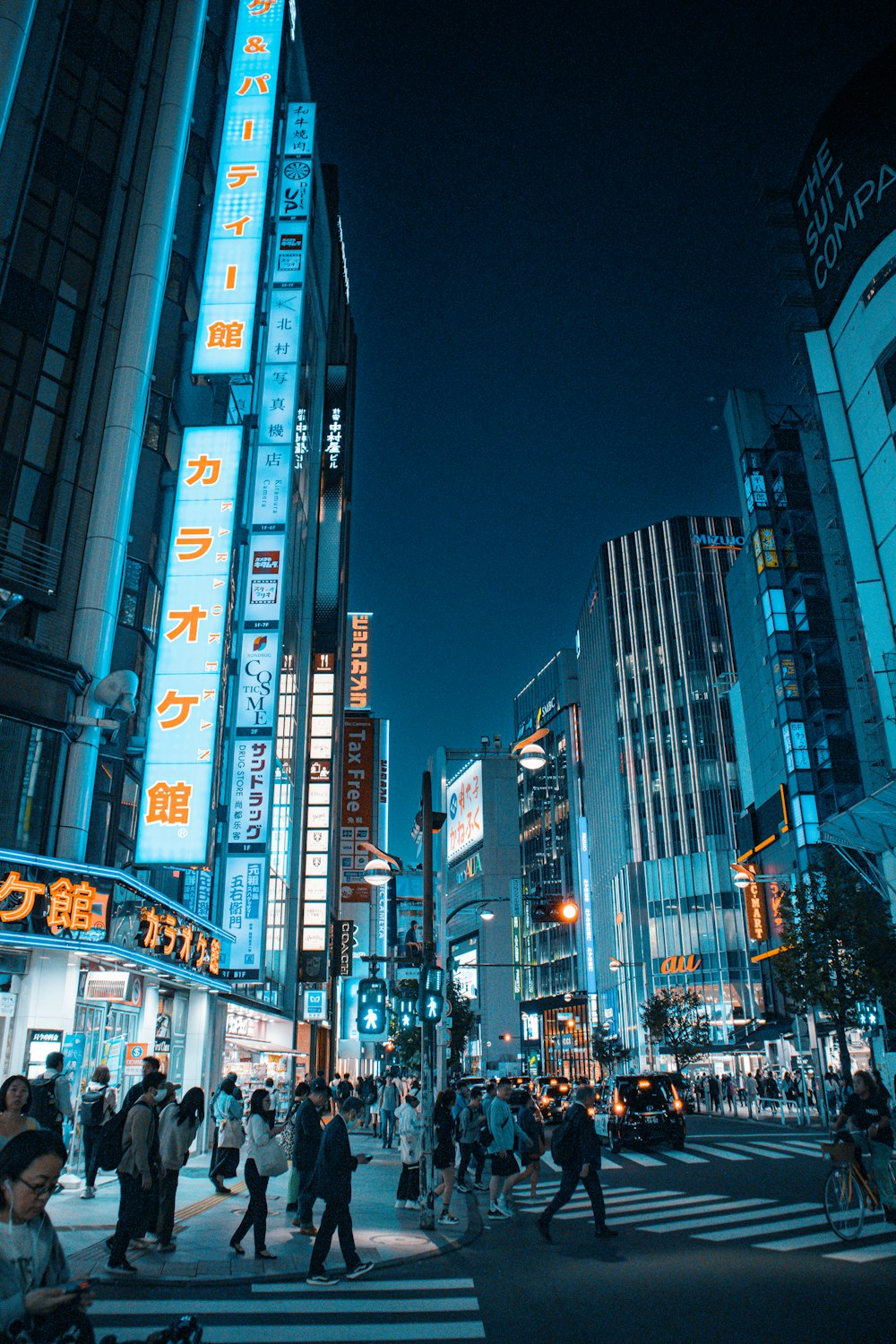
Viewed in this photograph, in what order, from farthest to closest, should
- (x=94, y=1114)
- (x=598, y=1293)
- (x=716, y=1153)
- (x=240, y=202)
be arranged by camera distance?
1. (x=240, y=202)
2. (x=716, y=1153)
3. (x=94, y=1114)
4. (x=598, y=1293)

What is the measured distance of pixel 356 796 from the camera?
6091 cm

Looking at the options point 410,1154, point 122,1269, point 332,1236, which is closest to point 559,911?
point 410,1154

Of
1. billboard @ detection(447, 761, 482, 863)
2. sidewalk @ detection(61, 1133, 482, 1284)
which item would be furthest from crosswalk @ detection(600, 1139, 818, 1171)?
billboard @ detection(447, 761, 482, 863)

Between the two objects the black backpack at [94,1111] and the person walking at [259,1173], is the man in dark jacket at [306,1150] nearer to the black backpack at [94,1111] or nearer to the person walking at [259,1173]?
the person walking at [259,1173]

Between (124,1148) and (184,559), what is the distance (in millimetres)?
13316

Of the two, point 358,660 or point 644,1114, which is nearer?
point 644,1114

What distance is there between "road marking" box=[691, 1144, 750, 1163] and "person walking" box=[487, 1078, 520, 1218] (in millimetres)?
8687

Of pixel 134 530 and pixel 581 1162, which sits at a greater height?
pixel 134 530

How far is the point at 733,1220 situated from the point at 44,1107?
9069 millimetres

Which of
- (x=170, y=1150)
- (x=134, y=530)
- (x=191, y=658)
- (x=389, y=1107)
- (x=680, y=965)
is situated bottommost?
(x=170, y=1150)

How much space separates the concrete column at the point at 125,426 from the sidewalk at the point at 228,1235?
592 centimetres

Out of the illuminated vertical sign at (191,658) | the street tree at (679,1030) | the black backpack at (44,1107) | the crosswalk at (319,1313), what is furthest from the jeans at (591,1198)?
the street tree at (679,1030)

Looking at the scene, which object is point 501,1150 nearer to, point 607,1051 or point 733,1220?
point 733,1220

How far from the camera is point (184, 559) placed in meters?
21.0
